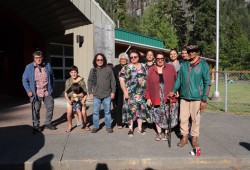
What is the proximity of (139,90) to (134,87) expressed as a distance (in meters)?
0.13

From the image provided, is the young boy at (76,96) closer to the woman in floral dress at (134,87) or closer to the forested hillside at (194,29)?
the woman in floral dress at (134,87)

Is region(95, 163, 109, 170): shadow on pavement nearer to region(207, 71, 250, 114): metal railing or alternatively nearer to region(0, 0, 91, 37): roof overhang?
region(0, 0, 91, 37): roof overhang

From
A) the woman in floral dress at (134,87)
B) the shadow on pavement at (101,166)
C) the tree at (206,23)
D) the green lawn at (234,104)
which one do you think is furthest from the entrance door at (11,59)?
Result: the tree at (206,23)

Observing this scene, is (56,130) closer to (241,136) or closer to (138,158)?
(138,158)

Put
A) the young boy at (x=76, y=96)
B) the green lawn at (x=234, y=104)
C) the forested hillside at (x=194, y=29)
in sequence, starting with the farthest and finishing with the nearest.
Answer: the forested hillside at (x=194, y=29), the green lawn at (x=234, y=104), the young boy at (x=76, y=96)

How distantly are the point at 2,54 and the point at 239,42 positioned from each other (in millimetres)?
52144

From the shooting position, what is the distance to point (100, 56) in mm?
6289

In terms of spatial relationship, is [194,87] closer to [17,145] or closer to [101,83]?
[101,83]

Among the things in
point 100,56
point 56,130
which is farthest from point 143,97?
point 56,130

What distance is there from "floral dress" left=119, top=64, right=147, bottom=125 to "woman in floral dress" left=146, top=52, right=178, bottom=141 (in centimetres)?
29

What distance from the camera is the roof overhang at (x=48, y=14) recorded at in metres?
9.66

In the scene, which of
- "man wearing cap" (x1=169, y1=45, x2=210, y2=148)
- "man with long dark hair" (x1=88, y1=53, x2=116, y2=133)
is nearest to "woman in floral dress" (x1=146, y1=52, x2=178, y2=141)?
"man wearing cap" (x1=169, y1=45, x2=210, y2=148)

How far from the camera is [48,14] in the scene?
10531mm

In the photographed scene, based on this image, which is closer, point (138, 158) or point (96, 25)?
point (138, 158)
